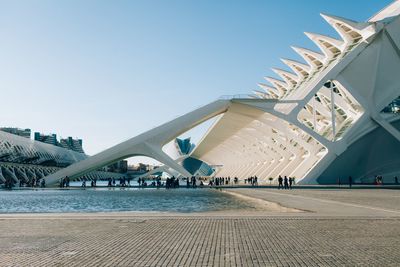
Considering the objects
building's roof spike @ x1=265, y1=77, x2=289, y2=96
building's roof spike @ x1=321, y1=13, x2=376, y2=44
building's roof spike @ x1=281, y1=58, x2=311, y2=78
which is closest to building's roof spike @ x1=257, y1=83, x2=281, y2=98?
building's roof spike @ x1=265, y1=77, x2=289, y2=96

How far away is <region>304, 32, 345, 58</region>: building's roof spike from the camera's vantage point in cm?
3572

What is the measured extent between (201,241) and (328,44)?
115 ft

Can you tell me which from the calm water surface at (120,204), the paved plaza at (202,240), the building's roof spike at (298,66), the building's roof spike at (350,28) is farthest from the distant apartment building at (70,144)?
the paved plaza at (202,240)

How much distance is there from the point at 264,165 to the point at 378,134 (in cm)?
2476

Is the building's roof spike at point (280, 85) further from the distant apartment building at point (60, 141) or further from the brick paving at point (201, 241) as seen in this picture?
the distant apartment building at point (60, 141)

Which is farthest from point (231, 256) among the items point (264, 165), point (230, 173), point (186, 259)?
point (230, 173)

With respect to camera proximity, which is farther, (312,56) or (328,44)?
(312,56)

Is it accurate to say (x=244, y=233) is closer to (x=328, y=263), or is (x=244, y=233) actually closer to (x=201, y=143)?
(x=328, y=263)

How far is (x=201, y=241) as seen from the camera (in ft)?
20.3

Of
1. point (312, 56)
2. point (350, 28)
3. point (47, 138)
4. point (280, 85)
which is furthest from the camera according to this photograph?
point (47, 138)

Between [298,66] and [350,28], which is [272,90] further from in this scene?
[350,28]

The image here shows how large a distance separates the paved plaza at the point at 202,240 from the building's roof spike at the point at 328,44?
1143 inches

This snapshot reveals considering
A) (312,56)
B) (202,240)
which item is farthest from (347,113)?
(202,240)

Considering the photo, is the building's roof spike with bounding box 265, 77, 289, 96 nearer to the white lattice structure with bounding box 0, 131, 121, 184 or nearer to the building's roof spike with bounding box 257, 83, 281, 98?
the building's roof spike with bounding box 257, 83, 281, 98
